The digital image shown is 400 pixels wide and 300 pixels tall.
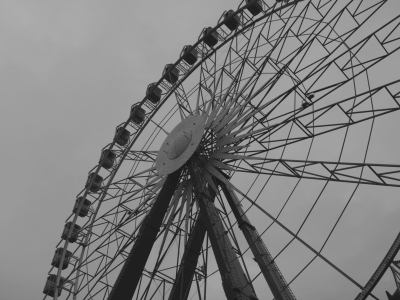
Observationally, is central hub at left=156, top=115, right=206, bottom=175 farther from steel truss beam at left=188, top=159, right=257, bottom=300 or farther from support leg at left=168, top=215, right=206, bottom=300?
support leg at left=168, top=215, right=206, bottom=300

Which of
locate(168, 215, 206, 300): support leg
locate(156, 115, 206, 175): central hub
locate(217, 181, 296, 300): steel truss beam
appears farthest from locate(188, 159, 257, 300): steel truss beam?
locate(168, 215, 206, 300): support leg

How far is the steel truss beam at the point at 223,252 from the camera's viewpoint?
10.6m

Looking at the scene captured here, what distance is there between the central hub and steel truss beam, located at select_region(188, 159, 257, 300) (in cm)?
91

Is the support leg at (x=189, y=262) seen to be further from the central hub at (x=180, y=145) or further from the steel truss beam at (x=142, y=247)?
the central hub at (x=180, y=145)

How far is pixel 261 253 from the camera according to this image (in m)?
12.2

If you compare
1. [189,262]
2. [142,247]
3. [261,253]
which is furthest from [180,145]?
[261,253]

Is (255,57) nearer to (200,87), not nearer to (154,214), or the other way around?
(200,87)

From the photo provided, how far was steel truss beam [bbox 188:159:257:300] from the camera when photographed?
1062cm

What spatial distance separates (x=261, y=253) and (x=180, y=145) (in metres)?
4.31

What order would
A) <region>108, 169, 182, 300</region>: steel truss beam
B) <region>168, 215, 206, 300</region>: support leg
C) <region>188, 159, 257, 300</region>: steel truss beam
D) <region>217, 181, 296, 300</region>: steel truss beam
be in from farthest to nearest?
<region>168, 215, 206, 300</region>: support leg
<region>108, 169, 182, 300</region>: steel truss beam
<region>217, 181, 296, 300</region>: steel truss beam
<region>188, 159, 257, 300</region>: steel truss beam

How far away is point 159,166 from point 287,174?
14.4 ft

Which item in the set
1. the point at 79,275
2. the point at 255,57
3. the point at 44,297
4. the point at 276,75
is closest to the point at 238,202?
the point at 276,75

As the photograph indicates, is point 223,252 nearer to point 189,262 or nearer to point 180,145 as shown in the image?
point 189,262

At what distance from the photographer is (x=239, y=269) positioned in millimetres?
11219
